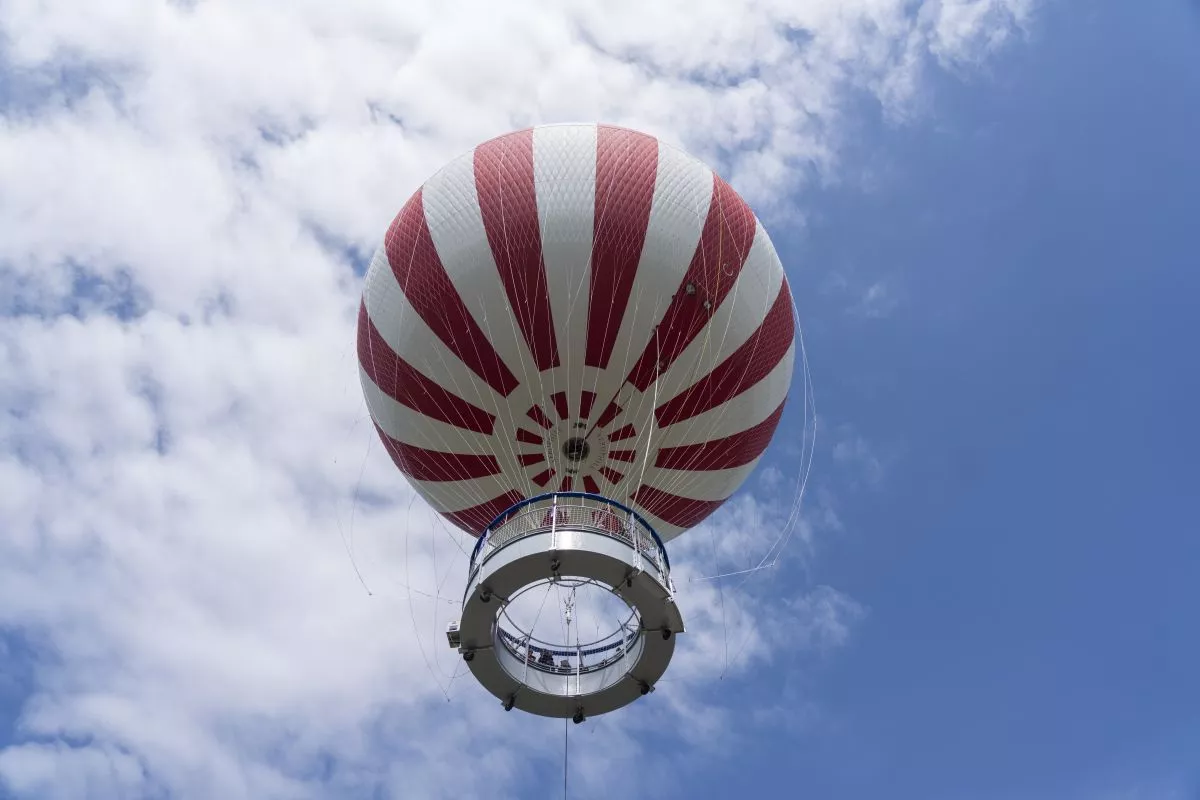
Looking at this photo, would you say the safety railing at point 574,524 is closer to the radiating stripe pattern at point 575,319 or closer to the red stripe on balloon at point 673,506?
A: the radiating stripe pattern at point 575,319

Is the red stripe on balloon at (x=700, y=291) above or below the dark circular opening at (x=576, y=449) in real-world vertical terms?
above

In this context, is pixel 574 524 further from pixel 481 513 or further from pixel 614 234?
pixel 481 513

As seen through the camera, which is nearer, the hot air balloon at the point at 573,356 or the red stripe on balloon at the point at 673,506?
the hot air balloon at the point at 573,356

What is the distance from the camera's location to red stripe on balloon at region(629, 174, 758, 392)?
34.5ft

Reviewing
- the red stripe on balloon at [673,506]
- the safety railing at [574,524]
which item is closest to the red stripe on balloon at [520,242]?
the safety railing at [574,524]

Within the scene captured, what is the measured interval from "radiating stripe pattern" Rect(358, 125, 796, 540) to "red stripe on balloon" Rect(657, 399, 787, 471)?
0.12ft

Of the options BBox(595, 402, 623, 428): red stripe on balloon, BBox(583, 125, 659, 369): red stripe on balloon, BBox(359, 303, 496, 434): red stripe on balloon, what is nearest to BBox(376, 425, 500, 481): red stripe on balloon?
BBox(359, 303, 496, 434): red stripe on balloon

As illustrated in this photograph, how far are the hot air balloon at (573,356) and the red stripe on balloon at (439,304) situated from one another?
0.08ft

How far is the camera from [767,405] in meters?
12.0

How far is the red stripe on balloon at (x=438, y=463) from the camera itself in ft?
38.8

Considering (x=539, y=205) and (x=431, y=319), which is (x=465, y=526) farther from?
(x=539, y=205)

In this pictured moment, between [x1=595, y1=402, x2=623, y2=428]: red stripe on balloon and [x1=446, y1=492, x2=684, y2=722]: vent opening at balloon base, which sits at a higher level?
[x1=595, y1=402, x2=623, y2=428]: red stripe on balloon

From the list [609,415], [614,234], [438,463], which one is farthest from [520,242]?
[438,463]

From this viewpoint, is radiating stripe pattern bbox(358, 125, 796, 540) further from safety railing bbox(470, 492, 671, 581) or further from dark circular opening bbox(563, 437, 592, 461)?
safety railing bbox(470, 492, 671, 581)
